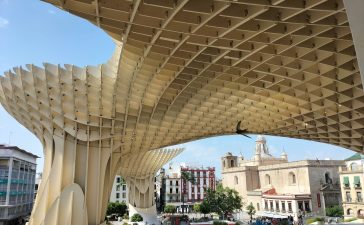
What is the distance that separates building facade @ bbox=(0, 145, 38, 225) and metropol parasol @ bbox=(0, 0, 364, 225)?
35290 millimetres

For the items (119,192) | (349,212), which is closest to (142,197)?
(349,212)

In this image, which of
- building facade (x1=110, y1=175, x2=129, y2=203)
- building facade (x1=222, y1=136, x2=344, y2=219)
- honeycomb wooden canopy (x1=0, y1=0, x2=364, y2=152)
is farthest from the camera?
building facade (x1=110, y1=175, x2=129, y2=203)

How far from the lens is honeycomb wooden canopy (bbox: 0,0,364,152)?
1512cm

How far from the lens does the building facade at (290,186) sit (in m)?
76.5

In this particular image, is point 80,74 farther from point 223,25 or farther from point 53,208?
point 223,25

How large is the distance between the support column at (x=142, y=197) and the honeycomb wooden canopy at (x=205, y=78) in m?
23.8

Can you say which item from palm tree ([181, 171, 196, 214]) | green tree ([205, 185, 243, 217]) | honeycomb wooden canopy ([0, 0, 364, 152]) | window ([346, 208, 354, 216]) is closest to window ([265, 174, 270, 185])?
green tree ([205, 185, 243, 217])

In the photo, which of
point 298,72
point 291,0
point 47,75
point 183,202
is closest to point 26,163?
point 183,202

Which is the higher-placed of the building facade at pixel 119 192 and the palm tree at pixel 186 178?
the palm tree at pixel 186 178

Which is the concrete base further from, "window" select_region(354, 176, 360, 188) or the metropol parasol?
"window" select_region(354, 176, 360, 188)

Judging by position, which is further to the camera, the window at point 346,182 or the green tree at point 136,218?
the window at point 346,182

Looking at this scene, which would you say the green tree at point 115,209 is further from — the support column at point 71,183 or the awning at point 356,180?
the awning at point 356,180

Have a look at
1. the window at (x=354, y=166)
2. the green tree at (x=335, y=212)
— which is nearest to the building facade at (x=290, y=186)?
the green tree at (x=335, y=212)

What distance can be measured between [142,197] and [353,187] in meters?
41.6
